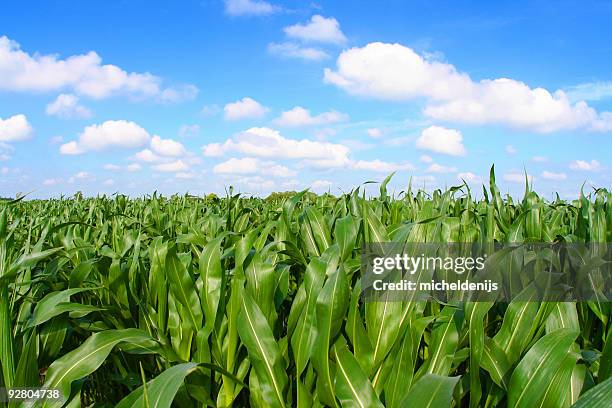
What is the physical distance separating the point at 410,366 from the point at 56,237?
2.36 m

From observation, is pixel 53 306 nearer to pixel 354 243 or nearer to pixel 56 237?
pixel 354 243

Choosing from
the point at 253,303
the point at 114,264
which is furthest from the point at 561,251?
the point at 114,264

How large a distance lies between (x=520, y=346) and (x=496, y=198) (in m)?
1.46

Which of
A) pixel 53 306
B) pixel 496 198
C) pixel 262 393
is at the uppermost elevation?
pixel 496 198

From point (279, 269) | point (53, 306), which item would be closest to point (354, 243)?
point (279, 269)

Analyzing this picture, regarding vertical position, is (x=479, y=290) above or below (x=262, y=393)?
above

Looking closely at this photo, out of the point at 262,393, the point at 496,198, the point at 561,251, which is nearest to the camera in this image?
the point at 262,393

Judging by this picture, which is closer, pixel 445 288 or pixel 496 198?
pixel 445 288

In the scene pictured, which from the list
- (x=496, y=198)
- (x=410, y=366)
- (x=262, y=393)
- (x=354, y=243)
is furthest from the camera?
(x=496, y=198)

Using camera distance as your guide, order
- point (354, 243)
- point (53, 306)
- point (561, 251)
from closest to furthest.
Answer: point (53, 306)
point (354, 243)
point (561, 251)

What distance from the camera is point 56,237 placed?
9.55ft

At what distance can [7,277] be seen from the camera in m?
1.34

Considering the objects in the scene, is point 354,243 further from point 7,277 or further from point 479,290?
point 7,277

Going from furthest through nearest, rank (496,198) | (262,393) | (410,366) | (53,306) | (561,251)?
1. (496,198)
2. (561,251)
3. (53,306)
4. (262,393)
5. (410,366)
